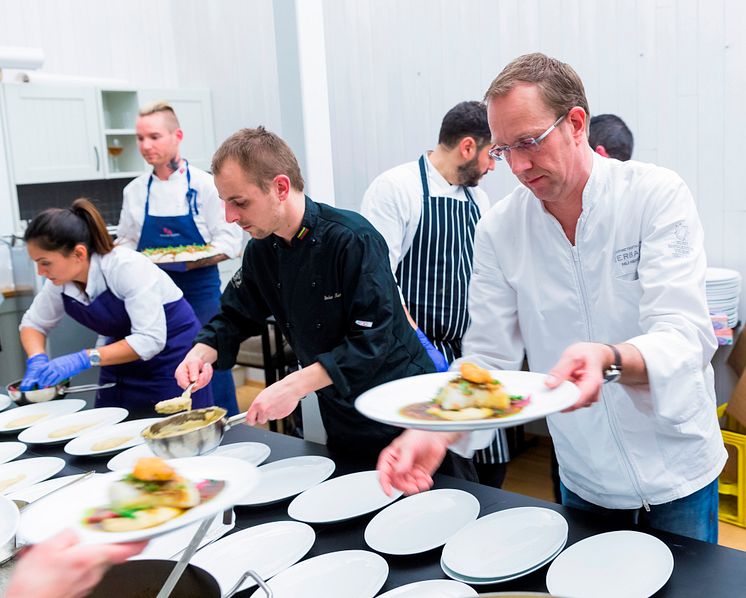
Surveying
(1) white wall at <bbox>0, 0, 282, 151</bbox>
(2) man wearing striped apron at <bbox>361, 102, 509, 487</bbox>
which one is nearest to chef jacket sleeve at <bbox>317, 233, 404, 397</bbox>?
(2) man wearing striped apron at <bbox>361, 102, 509, 487</bbox>

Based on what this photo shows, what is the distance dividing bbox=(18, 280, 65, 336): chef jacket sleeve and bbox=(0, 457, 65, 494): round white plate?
107 centimetres

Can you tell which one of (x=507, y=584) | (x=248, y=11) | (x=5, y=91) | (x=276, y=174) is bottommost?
(x=507, y=584)

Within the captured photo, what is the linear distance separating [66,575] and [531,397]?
70cm

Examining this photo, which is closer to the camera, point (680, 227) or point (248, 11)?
point (680, 227)

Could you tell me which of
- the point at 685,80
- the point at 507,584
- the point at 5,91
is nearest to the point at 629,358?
the point at 507,584

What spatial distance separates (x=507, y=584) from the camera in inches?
48.6

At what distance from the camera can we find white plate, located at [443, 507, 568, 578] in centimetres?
125

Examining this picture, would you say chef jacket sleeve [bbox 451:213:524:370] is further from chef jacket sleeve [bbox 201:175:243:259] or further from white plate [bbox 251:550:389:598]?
chef jacket sleeve [bbox 201:175:243:259]

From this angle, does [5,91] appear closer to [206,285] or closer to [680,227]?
[206,285]

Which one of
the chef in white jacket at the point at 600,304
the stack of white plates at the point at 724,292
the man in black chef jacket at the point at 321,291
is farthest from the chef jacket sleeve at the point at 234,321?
the stack of white plates at the point at 724,292

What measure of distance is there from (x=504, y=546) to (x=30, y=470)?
124 cm

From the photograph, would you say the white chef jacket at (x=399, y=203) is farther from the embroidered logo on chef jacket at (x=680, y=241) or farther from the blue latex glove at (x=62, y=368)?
the embroidered logo on chef jacket at (x=680, y=241)

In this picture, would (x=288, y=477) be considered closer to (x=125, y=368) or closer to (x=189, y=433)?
(x=189, y=433)

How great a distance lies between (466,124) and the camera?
2.96 m
